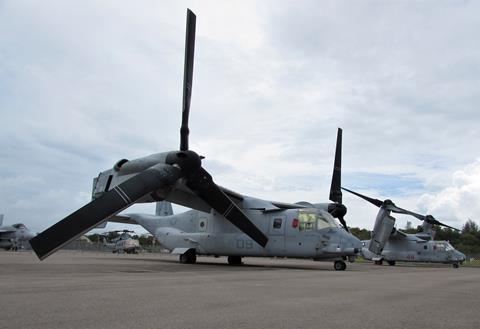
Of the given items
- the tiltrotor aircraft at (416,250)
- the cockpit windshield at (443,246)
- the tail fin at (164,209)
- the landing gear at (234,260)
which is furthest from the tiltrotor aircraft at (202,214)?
the cockpit windshield at (443,246)

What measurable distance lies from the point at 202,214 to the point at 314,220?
21.2ft

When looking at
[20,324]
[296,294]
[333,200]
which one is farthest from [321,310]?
[333,200]

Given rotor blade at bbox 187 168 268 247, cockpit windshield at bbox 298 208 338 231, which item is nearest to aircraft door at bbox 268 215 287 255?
rotor blade at bbox 187 168 268 247

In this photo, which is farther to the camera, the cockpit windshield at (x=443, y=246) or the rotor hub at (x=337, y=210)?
the cockpit windshield at (x=443, y=246)

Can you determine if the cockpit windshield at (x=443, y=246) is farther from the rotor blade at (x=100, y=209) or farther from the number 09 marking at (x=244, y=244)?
the rotor blade at (x=100, y=209)

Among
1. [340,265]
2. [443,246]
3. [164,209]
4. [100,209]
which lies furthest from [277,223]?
[443,246]

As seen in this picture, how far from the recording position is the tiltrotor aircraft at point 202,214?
14625mm

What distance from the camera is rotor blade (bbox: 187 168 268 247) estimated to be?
18984 millimetres

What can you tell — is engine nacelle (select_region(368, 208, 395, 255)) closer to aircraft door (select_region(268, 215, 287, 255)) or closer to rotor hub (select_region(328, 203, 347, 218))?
rotor hub (select_region(328, 203, 347, 218))

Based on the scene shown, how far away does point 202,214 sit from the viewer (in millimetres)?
24594

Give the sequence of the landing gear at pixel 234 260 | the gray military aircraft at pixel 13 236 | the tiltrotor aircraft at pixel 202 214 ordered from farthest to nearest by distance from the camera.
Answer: the gray military aircraft at pixel 13 236 < the landing gear at pixel 234 260 < the tiltrotor aircraft at pixel 202 214

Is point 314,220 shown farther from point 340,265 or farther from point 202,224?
point 202,224

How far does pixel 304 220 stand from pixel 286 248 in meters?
1.56

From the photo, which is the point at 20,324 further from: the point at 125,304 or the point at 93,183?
the point at 93,183
